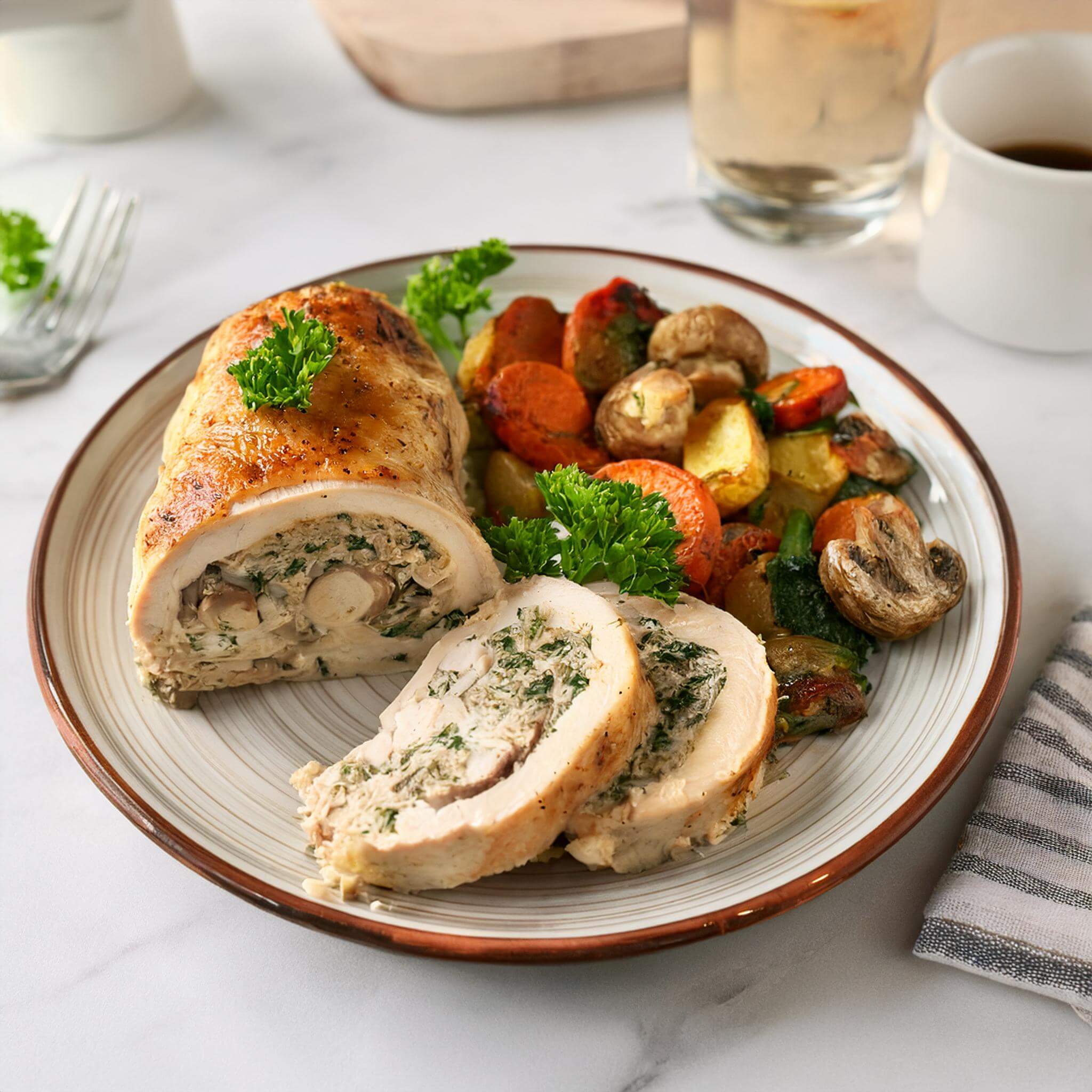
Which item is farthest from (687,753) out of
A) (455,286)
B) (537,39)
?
(537,39)

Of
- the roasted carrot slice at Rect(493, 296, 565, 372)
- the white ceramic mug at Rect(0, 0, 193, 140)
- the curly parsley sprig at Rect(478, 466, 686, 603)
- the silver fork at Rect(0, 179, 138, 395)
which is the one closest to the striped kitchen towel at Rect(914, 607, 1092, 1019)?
the curly parsley sprig at Rect(478, 466, 686, 603)

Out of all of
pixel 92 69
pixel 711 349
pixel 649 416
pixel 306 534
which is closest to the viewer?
pixel 306 534

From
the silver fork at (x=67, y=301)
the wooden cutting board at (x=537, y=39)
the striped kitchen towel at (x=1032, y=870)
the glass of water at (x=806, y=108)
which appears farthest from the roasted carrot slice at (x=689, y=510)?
the wooden cutting board at (x=537, y=39)

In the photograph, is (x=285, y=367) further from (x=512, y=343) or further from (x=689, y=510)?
(x=689, y=510)

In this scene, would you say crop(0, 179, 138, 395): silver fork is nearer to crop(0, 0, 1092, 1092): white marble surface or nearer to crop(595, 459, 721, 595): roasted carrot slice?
crop(0, 0, 1092, 1092): white marble surface

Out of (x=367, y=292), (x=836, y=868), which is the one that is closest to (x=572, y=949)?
(x=836, y=868)
